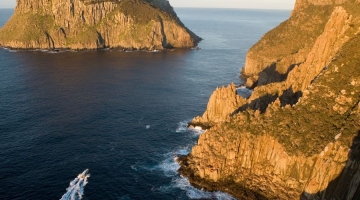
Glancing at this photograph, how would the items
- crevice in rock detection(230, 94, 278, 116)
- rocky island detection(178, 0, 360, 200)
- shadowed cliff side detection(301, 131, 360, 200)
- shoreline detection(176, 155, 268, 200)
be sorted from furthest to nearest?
crevice in rock detection(230, 94, 278, 116) → shoreline detection(176, 155, 268, 200) → rocky island detection(178, 0, 360, 200) → shadowed cliff side detection(301, 131, 360, 200)

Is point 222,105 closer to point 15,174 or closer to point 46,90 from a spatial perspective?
point 15,174

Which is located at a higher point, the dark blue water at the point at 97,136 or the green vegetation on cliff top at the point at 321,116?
the green vegetation on cliff top at the point at 321,116

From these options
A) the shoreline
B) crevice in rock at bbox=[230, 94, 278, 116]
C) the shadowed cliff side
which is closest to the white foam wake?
the shoreline

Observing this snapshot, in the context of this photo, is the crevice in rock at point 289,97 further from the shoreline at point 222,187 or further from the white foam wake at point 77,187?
the white foam wake at point 77,187

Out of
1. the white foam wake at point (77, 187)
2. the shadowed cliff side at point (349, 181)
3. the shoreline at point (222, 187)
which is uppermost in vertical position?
the shadowed cliff side at point (349, 181)

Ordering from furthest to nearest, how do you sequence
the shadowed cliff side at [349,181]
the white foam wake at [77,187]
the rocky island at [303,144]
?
1. the white foam wake at [77,187]
2. the rocky island at [303,144]
3. the shadowed cliff side at [349,181]

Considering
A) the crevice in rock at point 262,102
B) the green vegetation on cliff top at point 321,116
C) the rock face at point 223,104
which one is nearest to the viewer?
the green vegetation on cliff top at point 321,116

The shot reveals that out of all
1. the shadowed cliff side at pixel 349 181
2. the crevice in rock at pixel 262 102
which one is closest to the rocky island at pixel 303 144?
the shadowed cliff side at pixel 349 181

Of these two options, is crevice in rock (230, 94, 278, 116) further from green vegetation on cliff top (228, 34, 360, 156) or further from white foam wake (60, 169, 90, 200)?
white foam wake (60, 169, 90, 200)

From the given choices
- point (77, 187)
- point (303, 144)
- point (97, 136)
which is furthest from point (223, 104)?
point (77, 187)

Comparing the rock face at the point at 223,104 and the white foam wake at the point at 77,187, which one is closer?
the white foam wake at the point at 77,187
